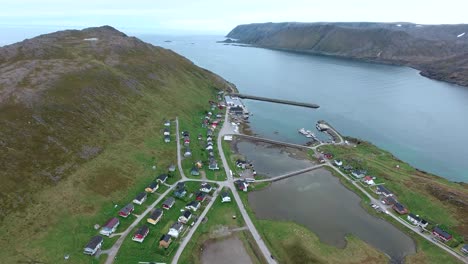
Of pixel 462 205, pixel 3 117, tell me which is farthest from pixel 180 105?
pixel 462 205

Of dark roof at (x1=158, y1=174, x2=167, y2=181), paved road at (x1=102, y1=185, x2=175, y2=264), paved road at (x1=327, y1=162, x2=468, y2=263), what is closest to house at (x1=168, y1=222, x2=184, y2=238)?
paved road at (x1=102, y1=185, x2=175, y2=264)

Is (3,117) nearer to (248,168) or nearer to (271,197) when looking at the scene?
(248,168)

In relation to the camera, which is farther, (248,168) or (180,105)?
(180,105)

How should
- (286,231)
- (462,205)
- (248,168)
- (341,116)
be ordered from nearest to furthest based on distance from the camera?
(286,231) < (462,205) < (248,168) < (341,116)

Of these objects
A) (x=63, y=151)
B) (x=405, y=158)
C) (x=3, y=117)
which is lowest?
(x=405, y=158)

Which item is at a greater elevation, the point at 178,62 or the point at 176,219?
→ the point at 178,62

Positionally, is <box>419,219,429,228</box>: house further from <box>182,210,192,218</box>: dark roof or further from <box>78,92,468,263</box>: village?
<box>182,210,192,218</box>: dark roof

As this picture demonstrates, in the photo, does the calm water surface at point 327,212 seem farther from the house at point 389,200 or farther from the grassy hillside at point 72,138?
the grassy hillside at point 72,138

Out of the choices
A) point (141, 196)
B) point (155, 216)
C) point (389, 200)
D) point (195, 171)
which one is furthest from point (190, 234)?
point (389, 200)
